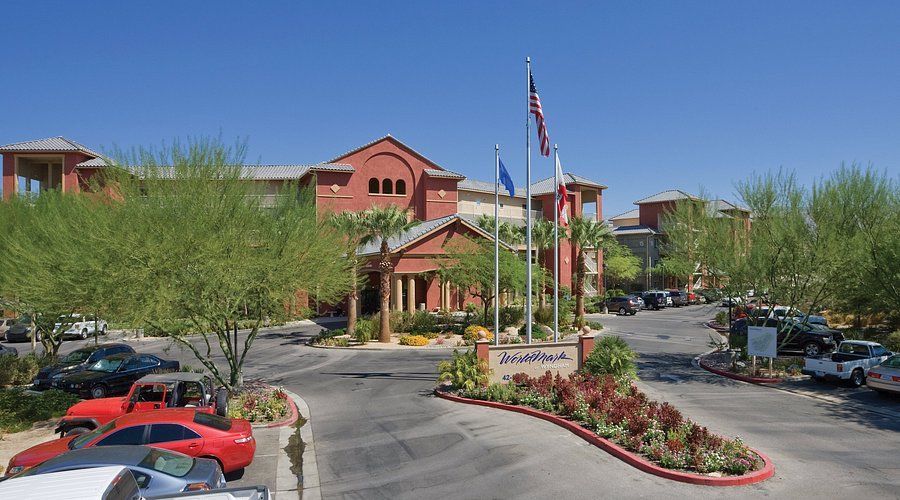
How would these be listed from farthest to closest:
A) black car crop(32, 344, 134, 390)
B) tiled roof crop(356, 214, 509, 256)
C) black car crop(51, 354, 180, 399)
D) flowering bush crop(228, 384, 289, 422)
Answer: tiled roof crop(356, 214, 509, 256) → black car crop(32, 344, 134, 390) → black car crop(51, 354, 180, 399) → flowering bush crop(228, 384, 289, 422)

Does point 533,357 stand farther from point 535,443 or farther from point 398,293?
point 398,293

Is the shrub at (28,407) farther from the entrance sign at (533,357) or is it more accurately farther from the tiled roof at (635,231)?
the tiled roof at (635,231)

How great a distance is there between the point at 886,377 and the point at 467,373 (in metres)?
12.3

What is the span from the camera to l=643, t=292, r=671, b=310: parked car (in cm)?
5422

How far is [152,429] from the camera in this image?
10508 millimetres

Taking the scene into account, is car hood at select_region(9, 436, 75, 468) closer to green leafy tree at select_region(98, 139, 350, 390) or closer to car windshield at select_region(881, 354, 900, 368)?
green leafy tree at select_region(98, 139, 350, 390)

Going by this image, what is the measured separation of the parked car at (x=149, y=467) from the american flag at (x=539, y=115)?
14.2 meters

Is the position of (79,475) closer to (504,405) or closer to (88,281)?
(88,281)

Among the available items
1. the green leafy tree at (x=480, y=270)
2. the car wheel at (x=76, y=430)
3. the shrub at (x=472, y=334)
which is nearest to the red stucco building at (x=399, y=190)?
the green leafy tree at (x=480, y=270)

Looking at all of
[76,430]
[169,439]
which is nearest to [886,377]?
[169,439]

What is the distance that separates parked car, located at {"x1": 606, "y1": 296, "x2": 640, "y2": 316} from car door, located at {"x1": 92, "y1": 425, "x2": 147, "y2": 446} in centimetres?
4230

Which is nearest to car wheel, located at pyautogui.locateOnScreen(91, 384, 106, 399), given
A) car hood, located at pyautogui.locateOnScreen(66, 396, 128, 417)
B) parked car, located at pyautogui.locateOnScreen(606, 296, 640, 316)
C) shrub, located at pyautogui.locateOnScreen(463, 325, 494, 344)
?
car hood, located at pyautogui.locateOnScreen(66, 396, 128, 417)

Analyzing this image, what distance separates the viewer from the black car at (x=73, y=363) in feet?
65.0

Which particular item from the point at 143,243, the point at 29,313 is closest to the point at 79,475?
the point at 143,243
